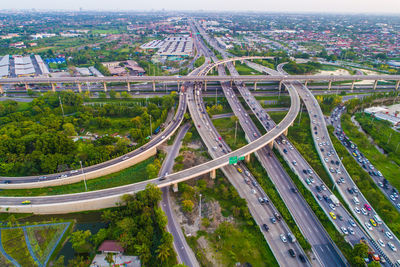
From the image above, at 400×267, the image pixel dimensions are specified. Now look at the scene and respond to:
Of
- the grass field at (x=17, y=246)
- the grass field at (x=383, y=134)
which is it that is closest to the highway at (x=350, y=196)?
the grass field at (x=383, y=134)

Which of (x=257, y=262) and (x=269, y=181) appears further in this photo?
(x=269, y=181)

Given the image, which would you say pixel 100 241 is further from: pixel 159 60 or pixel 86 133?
pixel 159 60

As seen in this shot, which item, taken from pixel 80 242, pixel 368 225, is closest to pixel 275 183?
pixel 368 225

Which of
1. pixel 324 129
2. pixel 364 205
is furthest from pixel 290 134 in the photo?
pixel 364 205

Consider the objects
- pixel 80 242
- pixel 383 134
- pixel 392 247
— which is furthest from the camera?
pixel 383 134

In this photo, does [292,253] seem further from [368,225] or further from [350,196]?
[350,196]

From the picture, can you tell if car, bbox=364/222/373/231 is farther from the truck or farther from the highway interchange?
the truck
